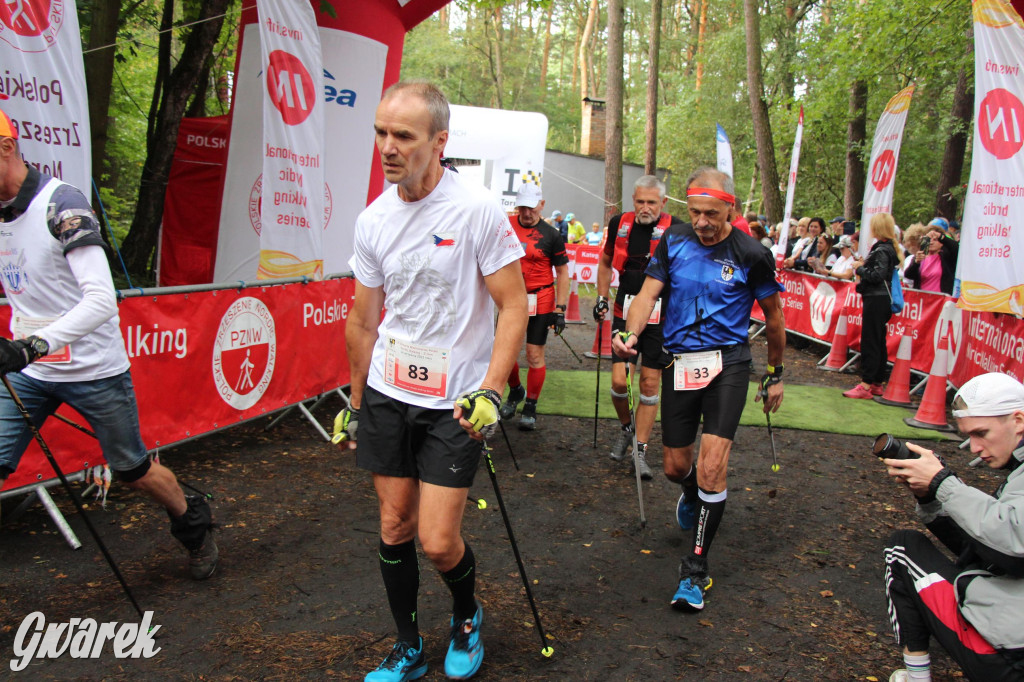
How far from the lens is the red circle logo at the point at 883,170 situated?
11.2 meters

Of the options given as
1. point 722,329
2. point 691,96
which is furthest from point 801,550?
point 691,96

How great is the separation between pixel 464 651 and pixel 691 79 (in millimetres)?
43183

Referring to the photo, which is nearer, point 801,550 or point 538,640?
point 538,640

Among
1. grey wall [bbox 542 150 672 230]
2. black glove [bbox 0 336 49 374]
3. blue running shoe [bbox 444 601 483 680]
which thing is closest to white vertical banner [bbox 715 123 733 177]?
blue running shoe [bbox 444 601 483 680]

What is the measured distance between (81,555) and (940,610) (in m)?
4.21

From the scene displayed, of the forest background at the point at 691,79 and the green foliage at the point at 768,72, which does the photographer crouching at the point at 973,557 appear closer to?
the forest background at the point at 691,79

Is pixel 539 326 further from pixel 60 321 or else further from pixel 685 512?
pixel 60 321

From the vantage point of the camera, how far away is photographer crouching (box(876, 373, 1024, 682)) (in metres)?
2.61

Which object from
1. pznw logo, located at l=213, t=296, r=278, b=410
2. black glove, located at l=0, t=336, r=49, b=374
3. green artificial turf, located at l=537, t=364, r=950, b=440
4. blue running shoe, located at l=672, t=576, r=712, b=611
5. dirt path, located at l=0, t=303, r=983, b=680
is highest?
black glove, located at l=0, t=336, r=49, b=374

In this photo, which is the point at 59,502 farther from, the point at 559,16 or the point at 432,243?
the point at 559,16

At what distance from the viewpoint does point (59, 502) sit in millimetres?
5031

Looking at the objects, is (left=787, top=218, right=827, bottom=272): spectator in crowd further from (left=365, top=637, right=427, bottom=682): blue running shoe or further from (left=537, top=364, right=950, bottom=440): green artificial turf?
(left=365, top=637, right=427, bottom=682): blue running shoe

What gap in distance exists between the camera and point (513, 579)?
13.8 feet

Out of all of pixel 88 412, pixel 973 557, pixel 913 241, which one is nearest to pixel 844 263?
pixel 913 241
